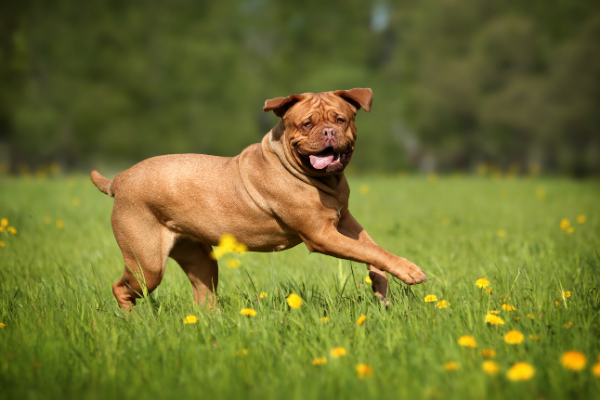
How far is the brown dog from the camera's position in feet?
11.2

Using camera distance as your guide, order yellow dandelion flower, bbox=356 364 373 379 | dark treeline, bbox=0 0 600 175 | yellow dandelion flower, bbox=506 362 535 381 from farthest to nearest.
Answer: dark treeline, bbox=0 0 600 175
yellow dandelion flower, bbox=356 364 373 379
yellow dandelion flower, bbox=506 362 535 381

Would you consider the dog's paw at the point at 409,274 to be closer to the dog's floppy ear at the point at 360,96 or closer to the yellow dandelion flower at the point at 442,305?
the yellow dandelion flower at the point at 442,305

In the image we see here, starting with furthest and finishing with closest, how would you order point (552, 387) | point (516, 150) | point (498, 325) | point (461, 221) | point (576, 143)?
point (516, 150) → point (576, 143) → point (461, 221) → point (498, 325) → point (552, 387)

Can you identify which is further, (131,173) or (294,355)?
(131,173)

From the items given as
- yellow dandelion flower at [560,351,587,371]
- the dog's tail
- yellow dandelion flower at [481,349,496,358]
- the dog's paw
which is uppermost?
the dog's tail

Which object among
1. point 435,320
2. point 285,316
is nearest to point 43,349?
point 285,316

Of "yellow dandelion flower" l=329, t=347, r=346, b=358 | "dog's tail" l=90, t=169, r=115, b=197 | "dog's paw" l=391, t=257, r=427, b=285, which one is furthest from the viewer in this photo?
"dog's tail" l=90, t=169, r=115, b=197

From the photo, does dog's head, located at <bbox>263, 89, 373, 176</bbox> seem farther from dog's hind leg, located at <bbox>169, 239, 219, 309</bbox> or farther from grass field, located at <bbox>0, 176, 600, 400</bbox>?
dog's hind leg, located at <bbox>169, 239, 219, 309</bbox>

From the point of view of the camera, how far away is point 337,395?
208cm

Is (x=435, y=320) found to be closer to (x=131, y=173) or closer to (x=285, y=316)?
(x=285, y=316)

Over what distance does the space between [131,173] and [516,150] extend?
2921cm

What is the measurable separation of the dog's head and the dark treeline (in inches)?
653

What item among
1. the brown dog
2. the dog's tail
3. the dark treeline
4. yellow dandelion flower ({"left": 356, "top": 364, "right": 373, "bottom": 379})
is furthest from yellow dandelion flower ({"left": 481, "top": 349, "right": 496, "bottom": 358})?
the dark treeline

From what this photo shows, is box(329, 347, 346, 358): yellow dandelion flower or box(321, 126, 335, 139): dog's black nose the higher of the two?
box(321, 126, 335, 139): dog's black nose
